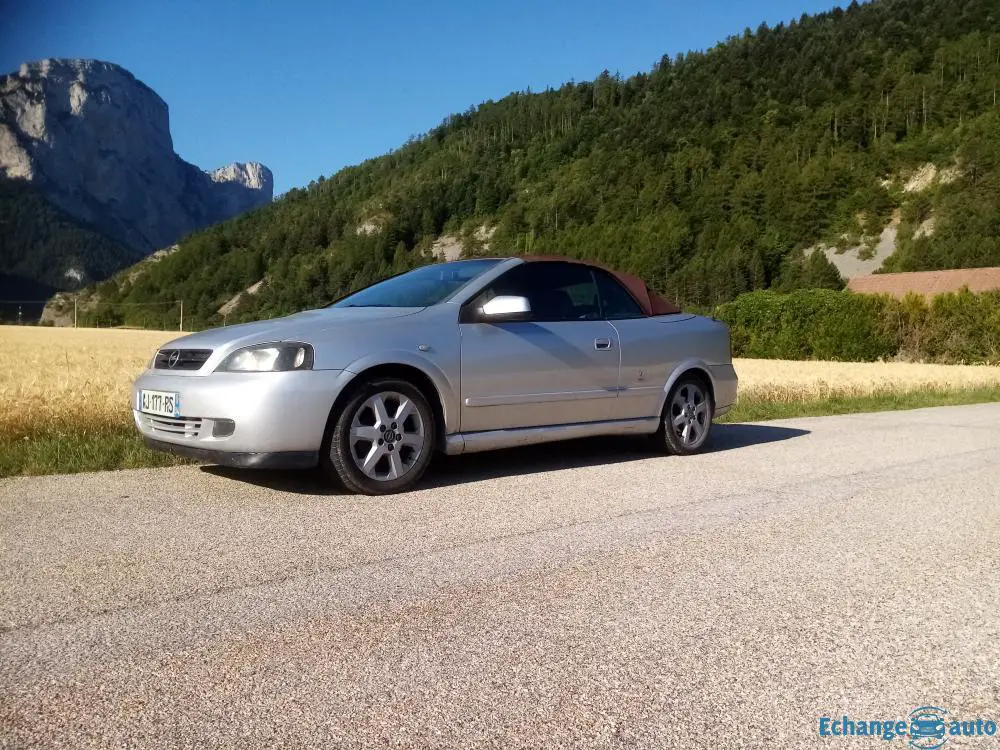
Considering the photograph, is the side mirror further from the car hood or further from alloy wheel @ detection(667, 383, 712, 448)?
alloy wheel @ detection(667, 383, 712, 448)

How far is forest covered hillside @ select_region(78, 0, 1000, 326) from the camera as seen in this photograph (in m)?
117

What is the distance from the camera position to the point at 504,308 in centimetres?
599

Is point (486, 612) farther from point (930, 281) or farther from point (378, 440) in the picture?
point (930, 281)

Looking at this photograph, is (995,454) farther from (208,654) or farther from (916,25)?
(916,25)

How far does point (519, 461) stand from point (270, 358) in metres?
2.47

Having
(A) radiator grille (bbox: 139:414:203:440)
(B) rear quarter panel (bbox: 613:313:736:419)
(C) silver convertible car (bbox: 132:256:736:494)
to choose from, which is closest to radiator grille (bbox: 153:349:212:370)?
(C) silver convertible car (bbox: 132:256:736:494)

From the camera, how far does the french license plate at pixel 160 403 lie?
18.0 feet

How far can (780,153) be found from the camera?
131 meters

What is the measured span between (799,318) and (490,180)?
12910cm

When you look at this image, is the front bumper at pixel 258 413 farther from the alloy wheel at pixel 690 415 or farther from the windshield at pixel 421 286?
the alloy wheel at pixel 690 415

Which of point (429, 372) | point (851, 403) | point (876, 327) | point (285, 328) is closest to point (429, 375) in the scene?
point (429, 372)

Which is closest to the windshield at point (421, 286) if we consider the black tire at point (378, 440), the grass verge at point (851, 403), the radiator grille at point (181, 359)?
the black tire at point (378, 440)

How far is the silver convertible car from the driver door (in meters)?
0.01

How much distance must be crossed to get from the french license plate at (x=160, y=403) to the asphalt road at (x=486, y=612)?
465 millimetres
